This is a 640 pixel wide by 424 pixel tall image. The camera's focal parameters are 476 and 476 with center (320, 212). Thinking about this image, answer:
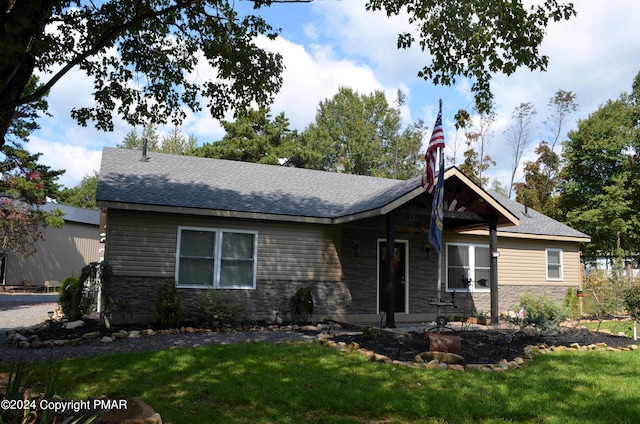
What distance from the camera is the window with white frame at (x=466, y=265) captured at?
49.9ft

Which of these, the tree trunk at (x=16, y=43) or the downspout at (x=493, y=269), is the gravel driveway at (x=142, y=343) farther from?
the downspout at (x=493, y=269)

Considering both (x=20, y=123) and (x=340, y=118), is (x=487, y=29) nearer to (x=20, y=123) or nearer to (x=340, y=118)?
(x=20, y=123)

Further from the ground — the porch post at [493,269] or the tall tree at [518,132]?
the tall tree at [518,132]

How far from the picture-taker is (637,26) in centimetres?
983

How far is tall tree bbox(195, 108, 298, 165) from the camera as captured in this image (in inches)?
1297

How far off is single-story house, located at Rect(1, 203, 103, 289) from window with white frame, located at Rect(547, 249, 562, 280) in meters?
23.5

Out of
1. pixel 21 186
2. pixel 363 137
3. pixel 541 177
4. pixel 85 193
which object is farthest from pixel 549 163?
pixel 85 193

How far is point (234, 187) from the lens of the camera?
14.2m

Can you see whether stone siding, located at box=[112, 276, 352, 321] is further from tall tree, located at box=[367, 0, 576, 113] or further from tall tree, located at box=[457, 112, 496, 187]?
tall tree, located at box=[457, 112, 496, 187]

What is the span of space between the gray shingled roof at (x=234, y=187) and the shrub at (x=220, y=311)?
2.20m

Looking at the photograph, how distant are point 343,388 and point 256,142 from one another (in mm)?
28609

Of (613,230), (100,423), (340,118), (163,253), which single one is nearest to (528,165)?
(613,230)

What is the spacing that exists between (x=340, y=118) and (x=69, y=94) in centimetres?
3328

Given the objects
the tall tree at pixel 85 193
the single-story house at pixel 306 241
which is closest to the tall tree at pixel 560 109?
the single-story house at pixel 306 241
